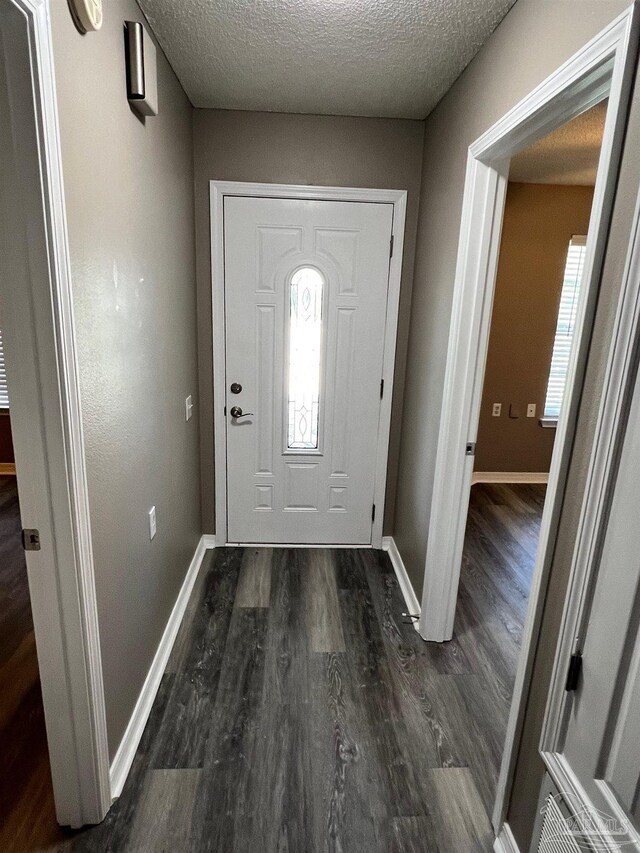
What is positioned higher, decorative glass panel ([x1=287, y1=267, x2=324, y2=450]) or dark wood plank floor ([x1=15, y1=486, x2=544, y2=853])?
decorative glass panel ([x1=287, y1=267, x2=324, y2=450])

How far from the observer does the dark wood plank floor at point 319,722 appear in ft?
4.96

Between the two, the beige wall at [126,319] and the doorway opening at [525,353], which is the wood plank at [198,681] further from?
the doorway opening at [525,353]

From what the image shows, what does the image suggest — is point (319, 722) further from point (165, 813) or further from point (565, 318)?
point (565, 318)

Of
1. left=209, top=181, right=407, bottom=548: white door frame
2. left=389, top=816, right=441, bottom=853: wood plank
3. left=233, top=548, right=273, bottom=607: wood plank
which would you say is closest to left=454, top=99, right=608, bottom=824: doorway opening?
left=209, top=181, right=407, bottom=548: white door frame

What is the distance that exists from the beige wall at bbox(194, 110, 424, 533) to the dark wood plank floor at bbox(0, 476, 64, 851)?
2.04 m

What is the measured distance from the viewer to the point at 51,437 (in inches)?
46.8

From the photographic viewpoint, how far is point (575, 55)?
116 cm

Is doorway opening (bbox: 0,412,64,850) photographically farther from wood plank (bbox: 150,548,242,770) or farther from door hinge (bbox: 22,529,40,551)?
door hinge (bbox: 22,529,40,551)

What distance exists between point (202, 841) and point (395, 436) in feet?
6.89

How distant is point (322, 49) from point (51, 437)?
1.73 meters

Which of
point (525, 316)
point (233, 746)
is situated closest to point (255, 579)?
point (233, 746)

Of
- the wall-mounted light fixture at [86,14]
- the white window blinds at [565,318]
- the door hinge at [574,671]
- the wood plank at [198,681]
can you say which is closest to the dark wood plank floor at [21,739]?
the wood plank at [198,681]

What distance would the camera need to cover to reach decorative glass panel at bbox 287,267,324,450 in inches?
109

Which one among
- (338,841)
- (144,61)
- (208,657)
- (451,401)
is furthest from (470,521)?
(144,61)
